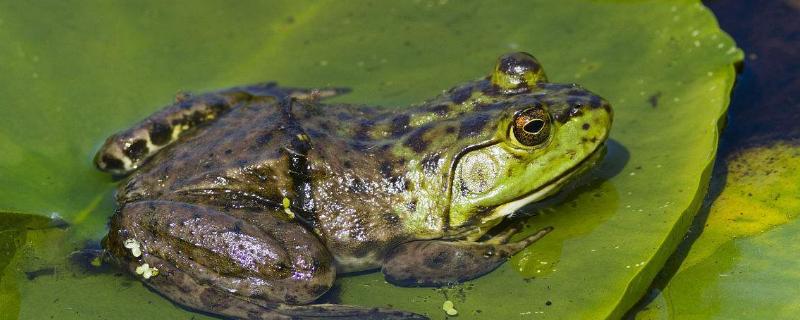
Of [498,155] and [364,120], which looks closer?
[498,155]

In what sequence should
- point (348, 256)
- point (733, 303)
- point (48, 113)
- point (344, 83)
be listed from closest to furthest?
1. point (733, 303)
2. point (348, 256)
3. point (48, 113)
4. point (344, 83)

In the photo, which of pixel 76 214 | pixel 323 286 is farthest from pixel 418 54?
pixel 76 214

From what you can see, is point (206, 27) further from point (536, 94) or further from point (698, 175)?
point (698, 175)

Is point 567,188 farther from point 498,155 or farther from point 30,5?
point 30,5

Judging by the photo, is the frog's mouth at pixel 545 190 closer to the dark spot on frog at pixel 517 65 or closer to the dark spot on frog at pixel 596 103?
the dark spot on frog at pixel 596 103

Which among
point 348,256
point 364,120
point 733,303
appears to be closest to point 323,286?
point 348,256

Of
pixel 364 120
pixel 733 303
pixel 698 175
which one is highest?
pixel 364 120

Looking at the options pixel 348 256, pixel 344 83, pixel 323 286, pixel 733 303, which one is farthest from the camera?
pixel 344 83

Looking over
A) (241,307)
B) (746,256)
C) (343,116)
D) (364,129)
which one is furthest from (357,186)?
(746,256)

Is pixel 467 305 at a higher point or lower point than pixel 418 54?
lower
